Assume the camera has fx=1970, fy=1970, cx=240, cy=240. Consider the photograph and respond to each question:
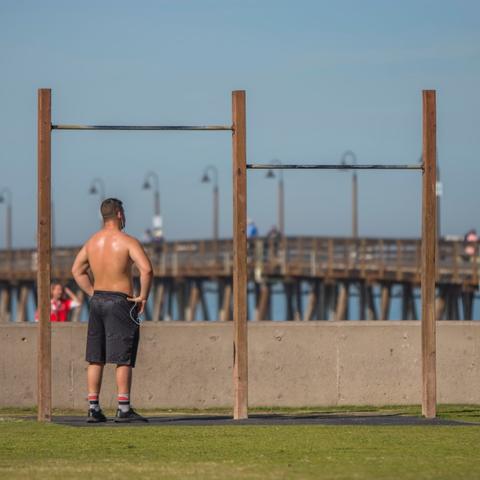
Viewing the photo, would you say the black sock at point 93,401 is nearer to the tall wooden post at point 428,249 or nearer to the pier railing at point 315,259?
the tall wooden post at point 428,249

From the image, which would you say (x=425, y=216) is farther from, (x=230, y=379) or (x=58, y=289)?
(x=58, y=289)

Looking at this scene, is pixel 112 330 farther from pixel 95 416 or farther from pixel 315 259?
pixel 315 259

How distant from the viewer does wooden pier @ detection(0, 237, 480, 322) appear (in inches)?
2539

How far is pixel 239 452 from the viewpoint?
38.4ft

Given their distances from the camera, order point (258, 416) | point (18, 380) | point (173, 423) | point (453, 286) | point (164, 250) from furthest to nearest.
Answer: point (164, 250), point (453, 286), point (18, 380), point (258, 416), point (173, 423)

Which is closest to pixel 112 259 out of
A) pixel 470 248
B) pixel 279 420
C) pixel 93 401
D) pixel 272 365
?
pixel 93 401

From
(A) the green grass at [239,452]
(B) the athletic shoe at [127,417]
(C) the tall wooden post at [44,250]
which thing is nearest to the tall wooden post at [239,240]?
(B) the athletic shoe at [127,417]

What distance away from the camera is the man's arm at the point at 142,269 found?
13.6 metres

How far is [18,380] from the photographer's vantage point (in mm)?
16922

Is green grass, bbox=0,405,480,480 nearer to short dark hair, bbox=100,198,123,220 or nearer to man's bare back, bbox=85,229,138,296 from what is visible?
man's bare back, bbox=85,229,138,296

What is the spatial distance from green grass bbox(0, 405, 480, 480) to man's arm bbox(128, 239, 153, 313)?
0.92m

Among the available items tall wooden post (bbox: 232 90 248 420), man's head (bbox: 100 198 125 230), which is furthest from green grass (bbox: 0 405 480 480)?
man's head (bbox: 100 198 125 230)

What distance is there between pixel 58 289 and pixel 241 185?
10661 mm

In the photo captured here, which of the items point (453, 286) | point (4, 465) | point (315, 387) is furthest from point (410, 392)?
point (453, 286)
